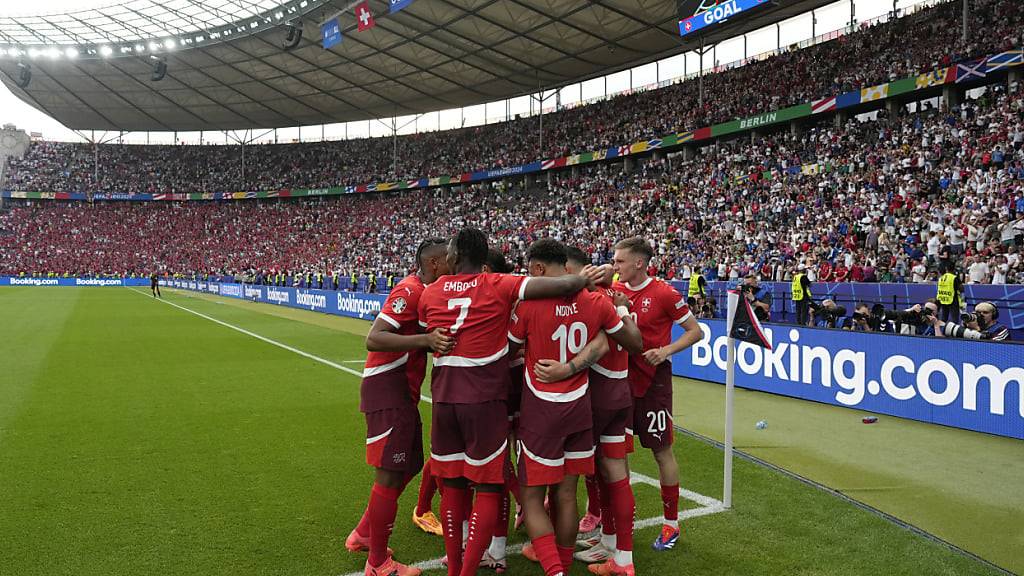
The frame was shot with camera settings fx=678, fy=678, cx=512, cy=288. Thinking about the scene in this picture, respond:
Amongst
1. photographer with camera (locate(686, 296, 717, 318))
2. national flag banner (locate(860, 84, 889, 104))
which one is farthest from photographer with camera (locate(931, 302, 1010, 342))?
national flag banner (locate(860, 84, 889, 104))

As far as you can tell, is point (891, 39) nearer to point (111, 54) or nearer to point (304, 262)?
point (304, 262)

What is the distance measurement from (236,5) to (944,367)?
139 ft

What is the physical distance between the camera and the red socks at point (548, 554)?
3801mm

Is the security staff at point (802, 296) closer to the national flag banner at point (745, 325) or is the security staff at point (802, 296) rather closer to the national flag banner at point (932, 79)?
the national flag banner at point (745, 325)

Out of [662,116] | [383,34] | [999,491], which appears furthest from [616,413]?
[383,34]

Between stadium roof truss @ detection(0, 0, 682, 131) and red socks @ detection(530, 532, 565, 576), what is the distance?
33838mm

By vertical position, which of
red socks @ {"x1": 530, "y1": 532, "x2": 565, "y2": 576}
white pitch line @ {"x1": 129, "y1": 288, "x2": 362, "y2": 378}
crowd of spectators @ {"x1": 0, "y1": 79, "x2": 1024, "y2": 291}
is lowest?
white pitch line @ {"x1": 129, "y1": 288, "x2": 362, "y2": 378}

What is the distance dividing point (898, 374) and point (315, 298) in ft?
87.2

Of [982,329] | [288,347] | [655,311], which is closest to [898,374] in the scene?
[982,329]

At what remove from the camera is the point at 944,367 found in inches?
320

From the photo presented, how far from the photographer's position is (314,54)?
45531 millimetres

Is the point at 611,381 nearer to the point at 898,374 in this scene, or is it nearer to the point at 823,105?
the point at 898,374

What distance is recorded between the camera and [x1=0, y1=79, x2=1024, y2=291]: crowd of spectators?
1817 centimetres

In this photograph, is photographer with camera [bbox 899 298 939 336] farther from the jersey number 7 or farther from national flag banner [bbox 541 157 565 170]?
national flag banner [bbox 541 157 565 170]
